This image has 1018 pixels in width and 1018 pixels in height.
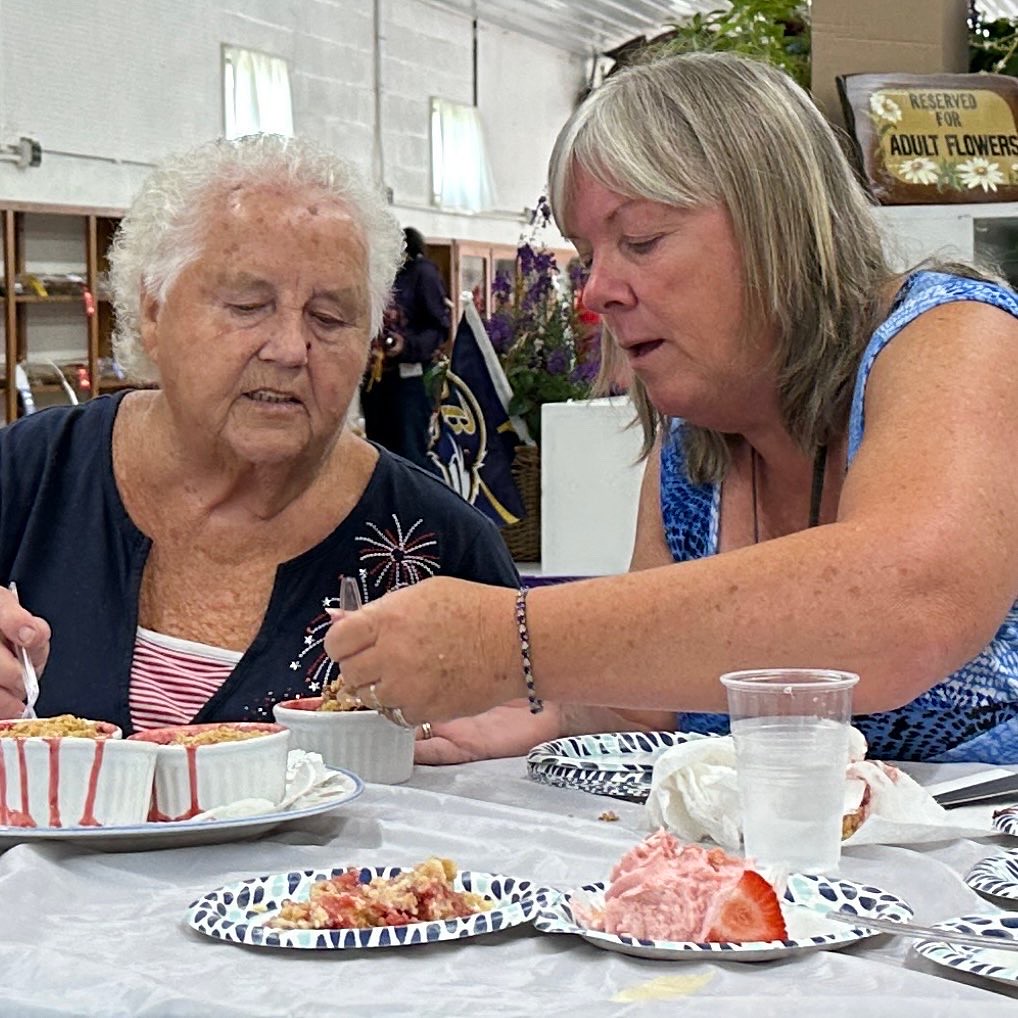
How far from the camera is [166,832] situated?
4.06 feet

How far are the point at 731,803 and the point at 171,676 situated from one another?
86 centimetres

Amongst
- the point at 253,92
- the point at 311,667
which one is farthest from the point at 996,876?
the point at 253,92

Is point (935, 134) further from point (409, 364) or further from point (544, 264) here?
point (409, 364)

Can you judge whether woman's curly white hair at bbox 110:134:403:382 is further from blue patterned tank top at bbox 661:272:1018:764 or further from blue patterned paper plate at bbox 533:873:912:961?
blue patterned paper plate at bbox 533:873:912:961

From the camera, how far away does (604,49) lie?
16500mm

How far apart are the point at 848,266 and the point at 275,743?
2.57 ft

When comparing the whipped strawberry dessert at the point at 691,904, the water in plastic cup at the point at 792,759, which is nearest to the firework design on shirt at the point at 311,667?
the water in plastic cup at the point at 792,759

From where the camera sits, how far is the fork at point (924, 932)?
36.9 inches

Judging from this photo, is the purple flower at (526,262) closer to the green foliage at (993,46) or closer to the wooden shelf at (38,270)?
the green foliage at (993,46)

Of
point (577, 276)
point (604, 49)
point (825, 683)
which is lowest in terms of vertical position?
point (825, 683)

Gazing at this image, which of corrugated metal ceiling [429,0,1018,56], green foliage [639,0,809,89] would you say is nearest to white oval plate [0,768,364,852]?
green foliage [639,0,809,89]

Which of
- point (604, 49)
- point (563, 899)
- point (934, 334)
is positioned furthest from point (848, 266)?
point (604, 49)

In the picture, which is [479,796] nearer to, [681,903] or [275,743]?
[275,743]

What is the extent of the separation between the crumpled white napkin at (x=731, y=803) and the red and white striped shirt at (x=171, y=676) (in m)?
0.74
